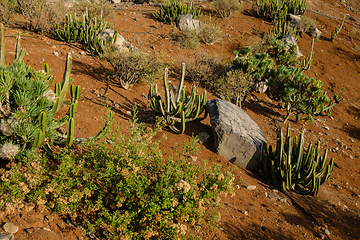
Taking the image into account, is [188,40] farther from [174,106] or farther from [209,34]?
[174,106]

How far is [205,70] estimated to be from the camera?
998cm

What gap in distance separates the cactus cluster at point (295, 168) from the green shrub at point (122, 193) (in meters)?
2.72

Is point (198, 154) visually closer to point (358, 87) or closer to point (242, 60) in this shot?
point (242, 60)

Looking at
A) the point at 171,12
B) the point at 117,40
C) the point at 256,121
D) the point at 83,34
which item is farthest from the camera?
the point at 171,12

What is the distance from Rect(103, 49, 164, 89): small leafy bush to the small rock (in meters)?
5.60

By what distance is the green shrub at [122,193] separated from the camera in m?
2.98

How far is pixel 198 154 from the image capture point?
5.93 meters

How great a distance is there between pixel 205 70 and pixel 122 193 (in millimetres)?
7540

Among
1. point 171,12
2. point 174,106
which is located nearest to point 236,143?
point 174,106

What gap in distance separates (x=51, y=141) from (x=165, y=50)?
8.88m

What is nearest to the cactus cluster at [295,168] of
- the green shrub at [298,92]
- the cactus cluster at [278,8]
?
the green shrub at [298,92]

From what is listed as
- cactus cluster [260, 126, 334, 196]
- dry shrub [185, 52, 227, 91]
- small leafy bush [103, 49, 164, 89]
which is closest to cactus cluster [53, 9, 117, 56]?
small leafy bush [103, 49, 164, 89]

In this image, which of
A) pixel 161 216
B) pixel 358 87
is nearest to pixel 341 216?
pixel 161 216

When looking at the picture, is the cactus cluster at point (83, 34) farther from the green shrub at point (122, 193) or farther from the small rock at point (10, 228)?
the small rock at point (10, 228)
